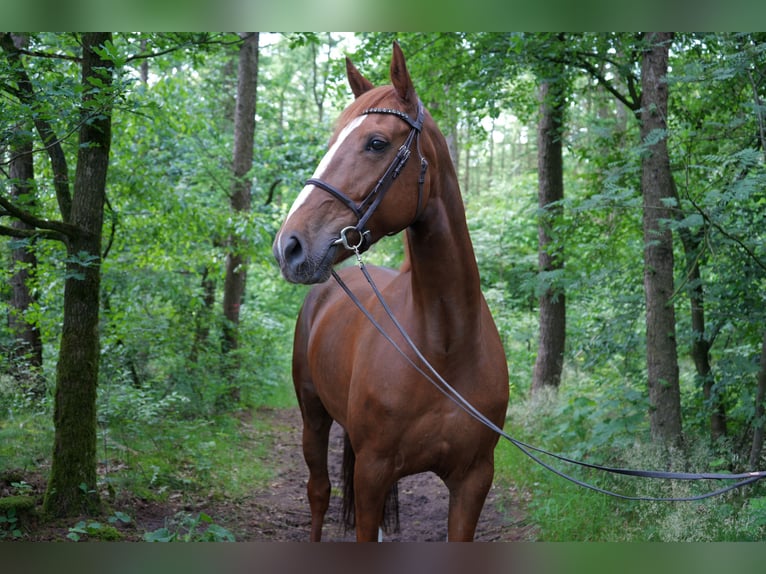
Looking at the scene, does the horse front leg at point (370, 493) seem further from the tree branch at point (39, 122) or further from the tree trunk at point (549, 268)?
the tree trunk at point (549, 268)

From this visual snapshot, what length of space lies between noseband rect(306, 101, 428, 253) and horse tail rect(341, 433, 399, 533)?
2.47 metres

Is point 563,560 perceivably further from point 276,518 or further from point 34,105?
point 276,518

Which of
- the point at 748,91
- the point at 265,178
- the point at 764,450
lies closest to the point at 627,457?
the point at 764,450

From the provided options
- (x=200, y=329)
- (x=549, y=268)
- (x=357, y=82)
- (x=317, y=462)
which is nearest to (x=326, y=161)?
(x=357, y=82)

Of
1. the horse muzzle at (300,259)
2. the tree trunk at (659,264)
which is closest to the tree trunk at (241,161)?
the tree trunk at (659,264)

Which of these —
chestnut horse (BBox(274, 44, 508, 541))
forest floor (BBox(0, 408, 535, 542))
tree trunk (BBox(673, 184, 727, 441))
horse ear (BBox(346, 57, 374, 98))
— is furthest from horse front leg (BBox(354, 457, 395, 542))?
tree trunk (BBox(673, 184, 727, 441))

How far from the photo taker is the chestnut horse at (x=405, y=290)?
2529 millimetres

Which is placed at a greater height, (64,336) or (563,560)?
(64,336)

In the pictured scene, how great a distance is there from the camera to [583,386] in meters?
8.60

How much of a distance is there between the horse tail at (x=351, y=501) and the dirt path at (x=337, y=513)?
295 millimetres

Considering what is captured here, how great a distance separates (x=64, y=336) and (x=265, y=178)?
7.30 meters

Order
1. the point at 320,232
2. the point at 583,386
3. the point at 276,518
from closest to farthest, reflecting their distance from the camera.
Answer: the point at 320,232 < the point at 276,518 < the point at 583,386

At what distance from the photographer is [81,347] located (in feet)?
14.6

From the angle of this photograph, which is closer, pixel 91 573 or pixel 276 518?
pixel 91 573
